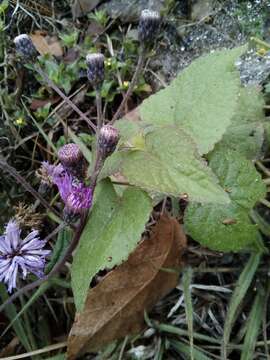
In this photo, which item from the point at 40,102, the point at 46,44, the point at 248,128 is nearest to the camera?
the point at 248,128

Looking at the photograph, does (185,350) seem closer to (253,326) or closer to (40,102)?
(253,326)

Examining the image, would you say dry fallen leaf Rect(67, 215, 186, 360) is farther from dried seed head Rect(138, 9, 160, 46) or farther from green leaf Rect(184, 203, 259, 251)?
dried seed head Rect(138, 9, 160, 46)

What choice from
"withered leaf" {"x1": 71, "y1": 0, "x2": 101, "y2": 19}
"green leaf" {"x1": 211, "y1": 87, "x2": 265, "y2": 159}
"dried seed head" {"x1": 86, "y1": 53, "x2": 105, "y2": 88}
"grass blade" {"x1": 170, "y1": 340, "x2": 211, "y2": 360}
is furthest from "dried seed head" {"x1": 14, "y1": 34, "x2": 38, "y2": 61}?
"grass blade" {"x1": 170, "y1": 340, "x2": 211, "y2": 360}

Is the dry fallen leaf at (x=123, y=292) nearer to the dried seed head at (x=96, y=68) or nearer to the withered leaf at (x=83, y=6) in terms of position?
the dried seed head at (x=96, y=68)

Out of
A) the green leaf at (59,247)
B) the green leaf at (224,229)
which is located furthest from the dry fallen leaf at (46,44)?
the green leaf at (224,229)

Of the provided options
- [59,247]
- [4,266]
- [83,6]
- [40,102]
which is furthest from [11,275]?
[83,6]
